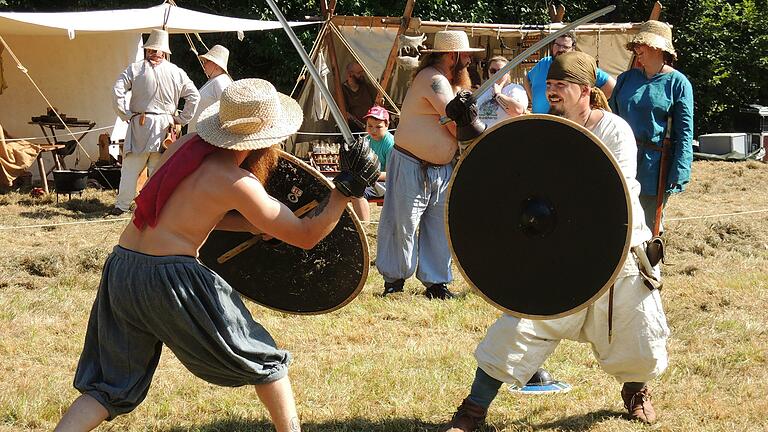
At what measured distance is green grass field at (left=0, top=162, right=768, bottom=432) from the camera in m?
4.03

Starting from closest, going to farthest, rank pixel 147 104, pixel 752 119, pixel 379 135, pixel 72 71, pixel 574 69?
1. pixel 574 69
2. pixel 379 135
3. pixel 147 104
4. pixel 72 71
5. pixel 752 119

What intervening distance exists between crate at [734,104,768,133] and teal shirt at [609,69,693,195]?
457 inches

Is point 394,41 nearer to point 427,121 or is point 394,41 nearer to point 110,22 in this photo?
point 110,22

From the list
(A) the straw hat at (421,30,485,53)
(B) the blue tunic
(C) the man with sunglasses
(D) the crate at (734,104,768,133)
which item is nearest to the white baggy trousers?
(A) the straw hat at (421,30,485,53)

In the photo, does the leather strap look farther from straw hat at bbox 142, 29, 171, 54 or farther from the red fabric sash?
straw hat at bbox 142, 29, 171, 54

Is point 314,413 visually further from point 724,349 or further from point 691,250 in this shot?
point 691,250

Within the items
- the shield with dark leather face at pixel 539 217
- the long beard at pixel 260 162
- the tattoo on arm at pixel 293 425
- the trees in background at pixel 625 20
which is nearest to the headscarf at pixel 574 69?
the shield with dark leather face at pixel 539 217

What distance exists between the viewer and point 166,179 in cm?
316

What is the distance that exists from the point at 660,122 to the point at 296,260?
2880 mm

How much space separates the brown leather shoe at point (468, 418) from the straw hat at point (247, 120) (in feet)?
4.10

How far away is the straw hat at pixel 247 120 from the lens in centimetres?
315

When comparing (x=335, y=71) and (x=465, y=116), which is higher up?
(x=465, y=116)

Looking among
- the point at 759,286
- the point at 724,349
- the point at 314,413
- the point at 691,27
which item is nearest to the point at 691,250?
the point at 759,286

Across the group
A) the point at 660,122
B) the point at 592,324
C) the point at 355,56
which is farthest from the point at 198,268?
the point at 355,56
